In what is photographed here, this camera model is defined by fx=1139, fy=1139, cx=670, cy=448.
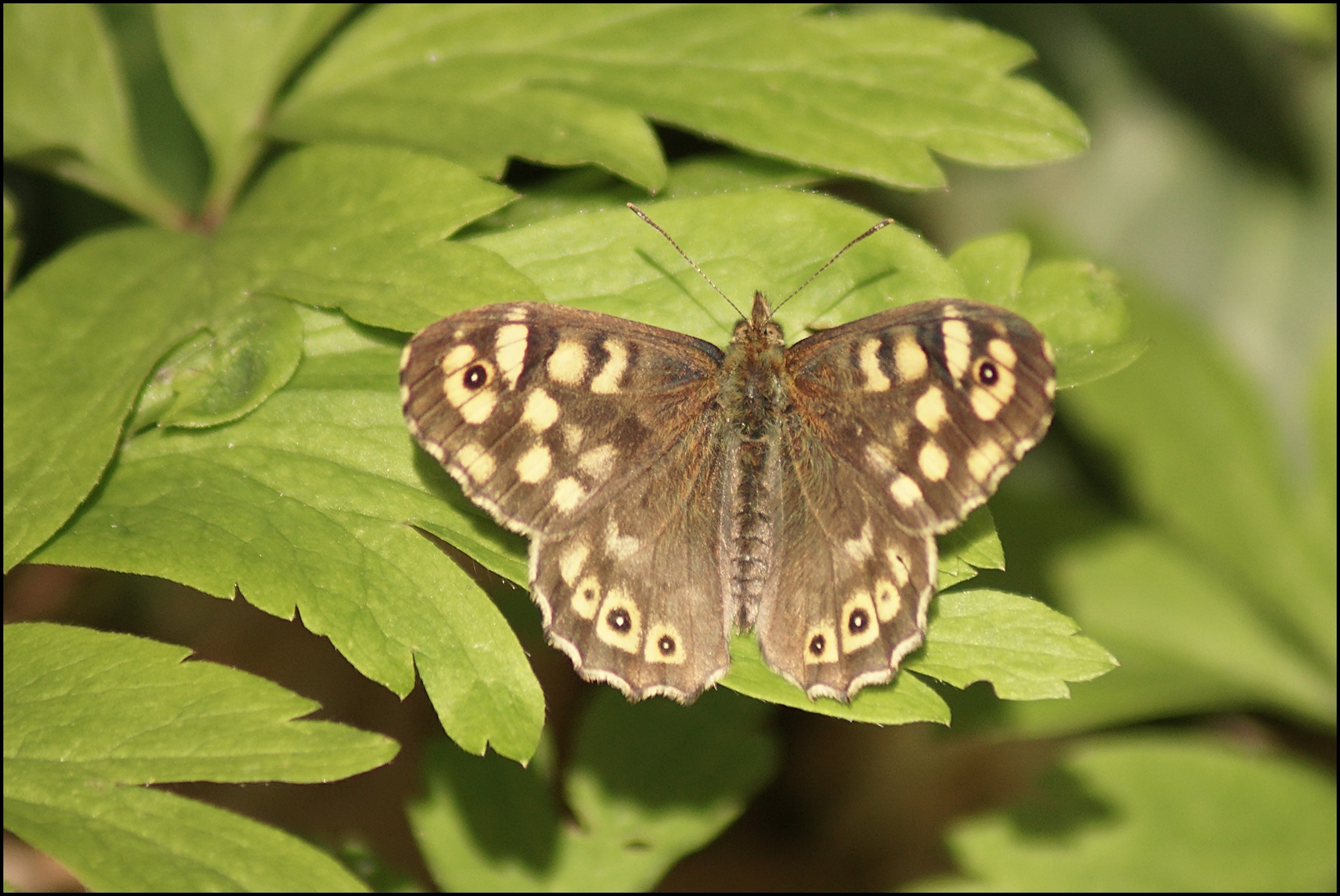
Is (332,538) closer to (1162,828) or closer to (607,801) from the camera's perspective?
(607,801)

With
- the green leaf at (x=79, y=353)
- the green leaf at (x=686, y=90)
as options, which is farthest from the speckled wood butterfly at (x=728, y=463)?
the green leaf at (x=79, y=353)

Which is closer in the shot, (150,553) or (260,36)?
(150,553)

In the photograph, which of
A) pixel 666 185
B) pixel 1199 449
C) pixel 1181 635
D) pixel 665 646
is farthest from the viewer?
pixel 1199 449

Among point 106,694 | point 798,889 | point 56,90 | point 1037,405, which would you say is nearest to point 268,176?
point 56,90

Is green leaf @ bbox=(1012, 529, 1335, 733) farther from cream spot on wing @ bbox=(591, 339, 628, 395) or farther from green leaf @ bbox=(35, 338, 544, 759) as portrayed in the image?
green leaf @ bbox=(35, 338, 544, 759)

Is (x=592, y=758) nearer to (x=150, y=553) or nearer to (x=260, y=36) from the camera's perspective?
(x=150, y=553)

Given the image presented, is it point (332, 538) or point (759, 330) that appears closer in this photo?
point (332, 538)

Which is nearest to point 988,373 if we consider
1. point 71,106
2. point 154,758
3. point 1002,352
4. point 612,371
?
point 1002,352

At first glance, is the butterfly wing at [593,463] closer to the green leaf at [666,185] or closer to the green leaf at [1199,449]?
the green leaf at [666,185]
